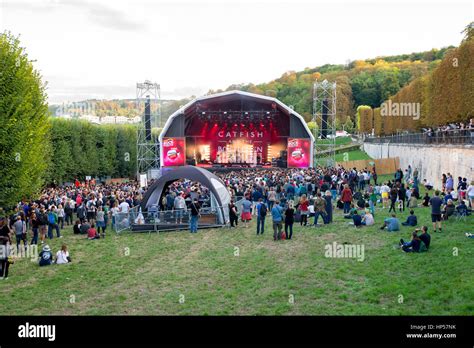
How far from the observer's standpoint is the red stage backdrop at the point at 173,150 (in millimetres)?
41281

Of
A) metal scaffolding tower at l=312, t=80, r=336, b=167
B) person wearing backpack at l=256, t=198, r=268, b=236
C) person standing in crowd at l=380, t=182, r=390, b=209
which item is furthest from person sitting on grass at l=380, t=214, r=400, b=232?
metal scaffolding tower at l=312, t=80, r=336, b=167

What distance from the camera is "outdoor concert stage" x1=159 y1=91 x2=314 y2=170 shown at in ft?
135

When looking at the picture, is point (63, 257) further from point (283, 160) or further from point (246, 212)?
point (283, 160)

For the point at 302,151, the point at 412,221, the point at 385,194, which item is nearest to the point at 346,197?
the point at 385,194

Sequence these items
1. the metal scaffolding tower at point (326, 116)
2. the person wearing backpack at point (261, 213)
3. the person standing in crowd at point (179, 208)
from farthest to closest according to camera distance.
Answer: the metal scaffolding tower at point (326, 116) → the person standing in crowd at point (179, 208) → the person wearing backpack at point (261, 213)

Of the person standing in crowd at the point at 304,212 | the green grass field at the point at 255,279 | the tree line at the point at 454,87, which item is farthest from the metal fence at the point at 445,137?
the person standing in crowd at the point at 304,212

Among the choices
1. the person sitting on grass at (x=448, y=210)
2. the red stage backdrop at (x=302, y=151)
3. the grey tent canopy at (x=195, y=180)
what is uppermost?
the red stage backdrop at (x=302, y=151)

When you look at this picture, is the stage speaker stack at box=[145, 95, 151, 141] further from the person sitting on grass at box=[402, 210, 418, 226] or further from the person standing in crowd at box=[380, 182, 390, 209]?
the person sitting on grass at box=[402, 210, 418, 226]

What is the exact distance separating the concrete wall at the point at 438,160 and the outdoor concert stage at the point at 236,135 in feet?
31.0

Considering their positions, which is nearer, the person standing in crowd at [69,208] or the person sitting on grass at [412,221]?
the person sitting on grass at [412,221]

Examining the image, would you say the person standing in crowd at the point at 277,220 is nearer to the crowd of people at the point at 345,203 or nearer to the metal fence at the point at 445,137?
the crowd of people at the point at 345,203

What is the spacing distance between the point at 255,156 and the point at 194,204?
3148cm
